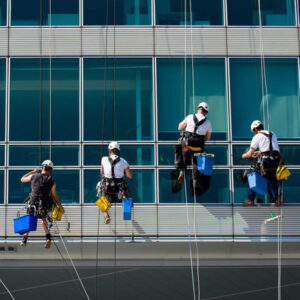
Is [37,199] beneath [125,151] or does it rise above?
beneath

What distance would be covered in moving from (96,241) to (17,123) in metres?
2.82

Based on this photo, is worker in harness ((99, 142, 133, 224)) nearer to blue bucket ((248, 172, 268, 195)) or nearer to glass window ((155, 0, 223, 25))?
blue bucket ((248, 172, 268, 195))

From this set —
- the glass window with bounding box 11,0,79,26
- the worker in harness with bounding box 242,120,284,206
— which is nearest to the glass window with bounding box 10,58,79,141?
the glass window with bounding box 11,0,79,26

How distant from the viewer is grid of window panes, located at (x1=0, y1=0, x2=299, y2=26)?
1391 cm

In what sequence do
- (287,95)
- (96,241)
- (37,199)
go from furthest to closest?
(287,95) < (96,241) < (37,199)

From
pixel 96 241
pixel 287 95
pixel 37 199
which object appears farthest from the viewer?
pixel 287 95

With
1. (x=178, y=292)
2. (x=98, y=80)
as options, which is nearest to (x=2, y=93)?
(x=98, y=80)

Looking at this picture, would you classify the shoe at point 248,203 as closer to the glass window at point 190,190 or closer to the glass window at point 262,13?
the glass window at point 190,190

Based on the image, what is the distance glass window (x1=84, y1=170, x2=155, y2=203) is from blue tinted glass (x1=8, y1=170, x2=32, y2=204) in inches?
46.0

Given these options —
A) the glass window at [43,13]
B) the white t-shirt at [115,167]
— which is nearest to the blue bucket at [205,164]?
the white t-shirt at [115,167]

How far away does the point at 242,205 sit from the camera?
13391 mm

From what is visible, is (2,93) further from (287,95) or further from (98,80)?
(287,95)

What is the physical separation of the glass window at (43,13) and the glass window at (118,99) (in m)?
0.98

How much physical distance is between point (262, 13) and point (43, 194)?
5824mm
